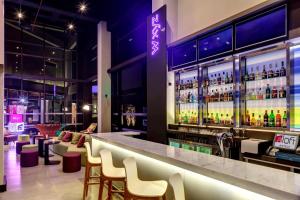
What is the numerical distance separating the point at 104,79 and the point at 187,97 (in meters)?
5.93

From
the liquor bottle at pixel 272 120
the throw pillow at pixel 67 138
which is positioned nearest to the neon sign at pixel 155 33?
the liquor bottle at pixel 272 120

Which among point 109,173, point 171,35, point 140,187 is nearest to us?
point 140,187

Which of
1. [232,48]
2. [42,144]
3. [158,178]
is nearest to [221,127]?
[232,48]

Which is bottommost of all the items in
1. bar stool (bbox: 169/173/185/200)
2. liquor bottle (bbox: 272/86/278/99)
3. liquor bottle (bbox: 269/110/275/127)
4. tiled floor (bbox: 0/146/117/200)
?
tiled floor (bbox: 0/146/117/200)

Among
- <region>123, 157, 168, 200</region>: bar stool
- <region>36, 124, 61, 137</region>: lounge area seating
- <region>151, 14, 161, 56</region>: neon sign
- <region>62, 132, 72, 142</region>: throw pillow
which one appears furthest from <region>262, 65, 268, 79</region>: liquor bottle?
<region>36, 124, 61, 137</region>: lounge area seating

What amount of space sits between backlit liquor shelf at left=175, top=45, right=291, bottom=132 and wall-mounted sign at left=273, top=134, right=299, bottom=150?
32 centimetres

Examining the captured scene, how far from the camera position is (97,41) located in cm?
1095

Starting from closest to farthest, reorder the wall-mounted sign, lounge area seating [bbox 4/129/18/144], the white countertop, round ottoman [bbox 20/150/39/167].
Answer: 1. the white countertop
2. the wall-mounted sign
3. round ottoman [bbox 20/150/39/167]
4. lounge area seating [bbox 4/129/18/144]

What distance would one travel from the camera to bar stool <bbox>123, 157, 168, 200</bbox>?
2.27 meters

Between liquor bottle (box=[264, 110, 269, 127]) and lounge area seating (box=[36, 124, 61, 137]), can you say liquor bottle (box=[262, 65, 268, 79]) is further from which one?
lounge area seating (box=[36, 124, 61, 137])

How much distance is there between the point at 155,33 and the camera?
18.5 ft

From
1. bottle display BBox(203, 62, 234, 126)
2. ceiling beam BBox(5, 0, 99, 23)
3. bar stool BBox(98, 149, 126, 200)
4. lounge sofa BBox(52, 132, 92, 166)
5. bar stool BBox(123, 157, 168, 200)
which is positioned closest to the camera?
bar stool BBox(123, 157, 168, 200)

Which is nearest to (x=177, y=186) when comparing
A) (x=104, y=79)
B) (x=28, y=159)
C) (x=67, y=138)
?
(x=28, y=159)

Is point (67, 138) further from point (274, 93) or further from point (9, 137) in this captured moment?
point (274, 93)
